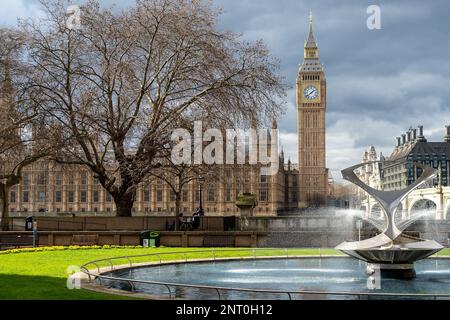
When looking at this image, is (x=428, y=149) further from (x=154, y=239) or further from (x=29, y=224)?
(x=154, y=239)

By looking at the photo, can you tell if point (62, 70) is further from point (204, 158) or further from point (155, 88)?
point (204, 158)

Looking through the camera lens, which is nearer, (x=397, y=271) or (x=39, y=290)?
(x=39, y=290)

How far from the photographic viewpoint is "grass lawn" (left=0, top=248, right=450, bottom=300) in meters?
13.8

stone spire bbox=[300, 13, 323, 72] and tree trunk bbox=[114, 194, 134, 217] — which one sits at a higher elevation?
stone spire bbox=[300, 13, 323, 72]

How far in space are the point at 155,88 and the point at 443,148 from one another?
14181cm

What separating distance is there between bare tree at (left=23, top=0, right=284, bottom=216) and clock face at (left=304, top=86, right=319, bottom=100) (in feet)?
417

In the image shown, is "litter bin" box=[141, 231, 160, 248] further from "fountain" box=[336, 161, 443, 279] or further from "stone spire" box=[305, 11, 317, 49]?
"stone spire" box=[305, 11, 317, 49]

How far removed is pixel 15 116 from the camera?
3531cm

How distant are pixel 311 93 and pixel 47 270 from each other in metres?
147

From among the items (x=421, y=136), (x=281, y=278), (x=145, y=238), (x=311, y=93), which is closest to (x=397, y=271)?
(x=281, y=278)

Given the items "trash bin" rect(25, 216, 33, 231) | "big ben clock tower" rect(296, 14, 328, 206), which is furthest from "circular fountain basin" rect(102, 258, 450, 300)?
"big ben clock tower" rect(296, 14, 328, 206)

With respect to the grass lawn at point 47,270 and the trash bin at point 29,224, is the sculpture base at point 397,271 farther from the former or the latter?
the trash bin at point 29,224

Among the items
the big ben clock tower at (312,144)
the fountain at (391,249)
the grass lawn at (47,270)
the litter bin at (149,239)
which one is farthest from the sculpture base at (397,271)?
the big ben clock tower at (312,144)
